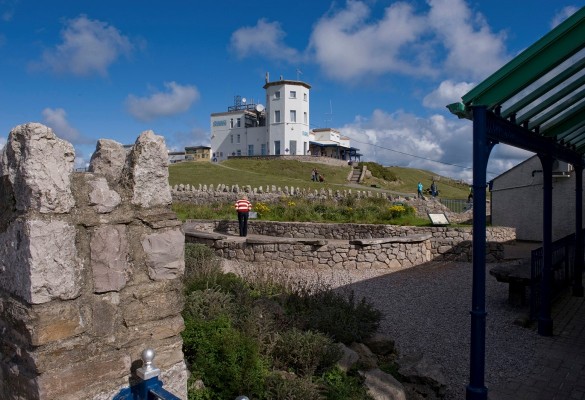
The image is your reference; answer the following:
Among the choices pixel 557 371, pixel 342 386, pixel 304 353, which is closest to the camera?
pixel 342 386

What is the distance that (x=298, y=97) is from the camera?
179 feet

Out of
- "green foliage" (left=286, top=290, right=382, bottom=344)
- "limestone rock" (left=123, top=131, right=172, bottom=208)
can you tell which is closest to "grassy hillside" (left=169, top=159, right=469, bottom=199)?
"green foliage" (left=286, top=290, right=382, bottom=344)

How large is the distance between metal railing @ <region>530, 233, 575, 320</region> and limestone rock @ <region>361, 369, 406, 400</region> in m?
4.26

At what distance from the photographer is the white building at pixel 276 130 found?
54219mm

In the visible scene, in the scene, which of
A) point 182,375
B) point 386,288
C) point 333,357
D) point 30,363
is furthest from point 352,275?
point 30,363

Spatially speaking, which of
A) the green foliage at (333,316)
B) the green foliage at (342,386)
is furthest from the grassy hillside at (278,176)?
the green foliage at (342,386)

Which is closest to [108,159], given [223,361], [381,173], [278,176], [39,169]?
[39,169]

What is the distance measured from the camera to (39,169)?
91.4 inches

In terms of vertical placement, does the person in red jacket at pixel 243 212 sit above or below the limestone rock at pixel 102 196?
below

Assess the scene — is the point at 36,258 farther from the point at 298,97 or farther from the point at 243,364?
the point at 298,97

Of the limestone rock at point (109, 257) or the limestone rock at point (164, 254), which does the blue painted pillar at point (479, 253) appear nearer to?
the limestone rock at point (164, 254)

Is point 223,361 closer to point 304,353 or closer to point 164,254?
point 304,353

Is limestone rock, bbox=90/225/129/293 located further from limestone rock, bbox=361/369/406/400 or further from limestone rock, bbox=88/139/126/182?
limestone rock, bbox=361/369/406/400

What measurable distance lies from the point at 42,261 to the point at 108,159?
79 centimetres
